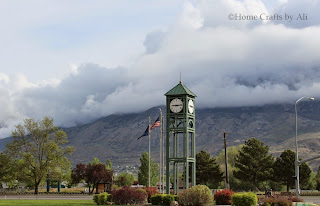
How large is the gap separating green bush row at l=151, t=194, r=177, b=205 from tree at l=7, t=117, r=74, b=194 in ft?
191

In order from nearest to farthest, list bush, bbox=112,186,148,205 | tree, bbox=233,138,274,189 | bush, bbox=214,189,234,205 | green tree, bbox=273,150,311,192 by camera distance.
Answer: bush, bbox=214,189,234,205, bush, bbox=112,186,148,205, green tree, bbox=273,150,311,192, tree, bbox=233,138,274,189

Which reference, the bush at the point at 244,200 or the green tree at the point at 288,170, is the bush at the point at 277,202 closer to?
the bush at the point at 244,200

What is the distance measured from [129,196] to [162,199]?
470cm

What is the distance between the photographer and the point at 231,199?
48812mm

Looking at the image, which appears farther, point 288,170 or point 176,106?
point 288,170

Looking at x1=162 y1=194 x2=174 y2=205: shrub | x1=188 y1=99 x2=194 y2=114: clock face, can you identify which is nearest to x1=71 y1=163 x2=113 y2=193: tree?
x1=162 y1=194 x2=174 y2=205: shrub

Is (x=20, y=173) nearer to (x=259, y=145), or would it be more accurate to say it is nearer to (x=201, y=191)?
(x=259, y=145)

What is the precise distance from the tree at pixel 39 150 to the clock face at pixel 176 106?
198 ft

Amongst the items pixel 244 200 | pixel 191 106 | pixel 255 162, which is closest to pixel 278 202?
pixel 244 200

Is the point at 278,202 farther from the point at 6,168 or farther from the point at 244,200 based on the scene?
the point at 6,168

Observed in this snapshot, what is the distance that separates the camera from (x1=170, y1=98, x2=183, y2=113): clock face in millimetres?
48906

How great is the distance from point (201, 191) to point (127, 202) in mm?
10204

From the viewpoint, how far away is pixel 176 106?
49.1 meters

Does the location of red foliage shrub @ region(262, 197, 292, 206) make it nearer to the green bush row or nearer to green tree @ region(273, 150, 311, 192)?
the green bush row
